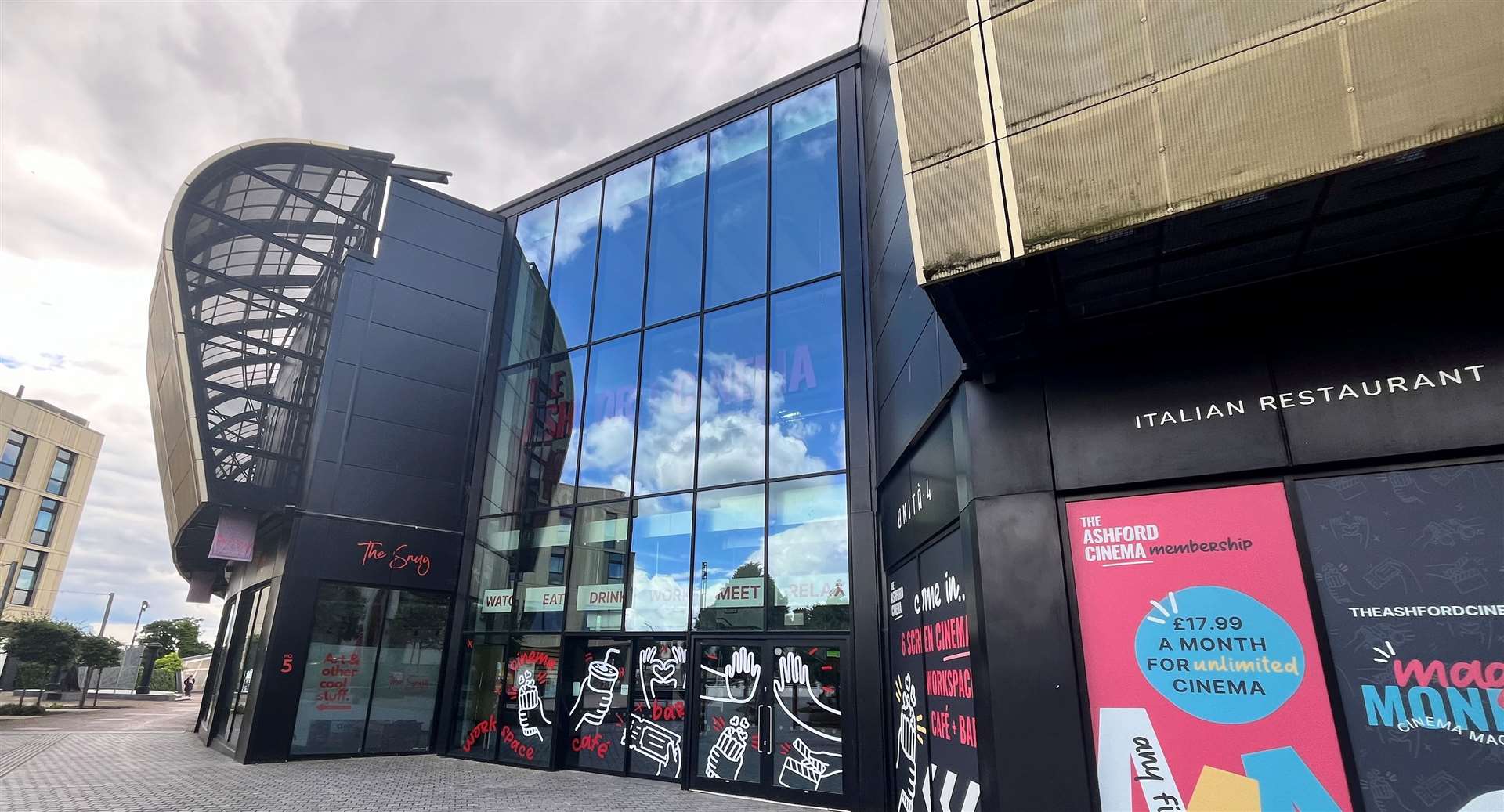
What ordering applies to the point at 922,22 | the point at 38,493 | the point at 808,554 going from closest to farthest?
the point at 922,22, the point at 808,554, the point at 38,493

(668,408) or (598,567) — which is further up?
(668,408)

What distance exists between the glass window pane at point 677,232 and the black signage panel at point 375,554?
7.37 metres

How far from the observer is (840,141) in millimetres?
13406

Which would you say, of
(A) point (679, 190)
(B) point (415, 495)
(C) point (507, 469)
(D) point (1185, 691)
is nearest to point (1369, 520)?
(D) point (1185, 691)

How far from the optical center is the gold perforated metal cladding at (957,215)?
5625 millimetres

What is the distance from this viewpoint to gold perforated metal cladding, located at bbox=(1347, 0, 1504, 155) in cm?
414

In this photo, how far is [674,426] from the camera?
45.7 ft

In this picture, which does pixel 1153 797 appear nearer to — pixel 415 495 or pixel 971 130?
pixel 971 130

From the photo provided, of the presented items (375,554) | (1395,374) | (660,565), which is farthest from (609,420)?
(1395,374)

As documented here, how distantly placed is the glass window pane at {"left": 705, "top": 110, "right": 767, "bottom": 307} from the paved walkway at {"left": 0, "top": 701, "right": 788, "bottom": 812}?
8810 millimetres

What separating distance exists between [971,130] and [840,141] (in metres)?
8.12

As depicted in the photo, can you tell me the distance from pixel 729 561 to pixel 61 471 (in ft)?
216

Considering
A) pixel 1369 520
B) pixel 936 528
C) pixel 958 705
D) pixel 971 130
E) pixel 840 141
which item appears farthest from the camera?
pixel 840 141

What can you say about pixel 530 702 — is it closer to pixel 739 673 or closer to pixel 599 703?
pixel 599 703
